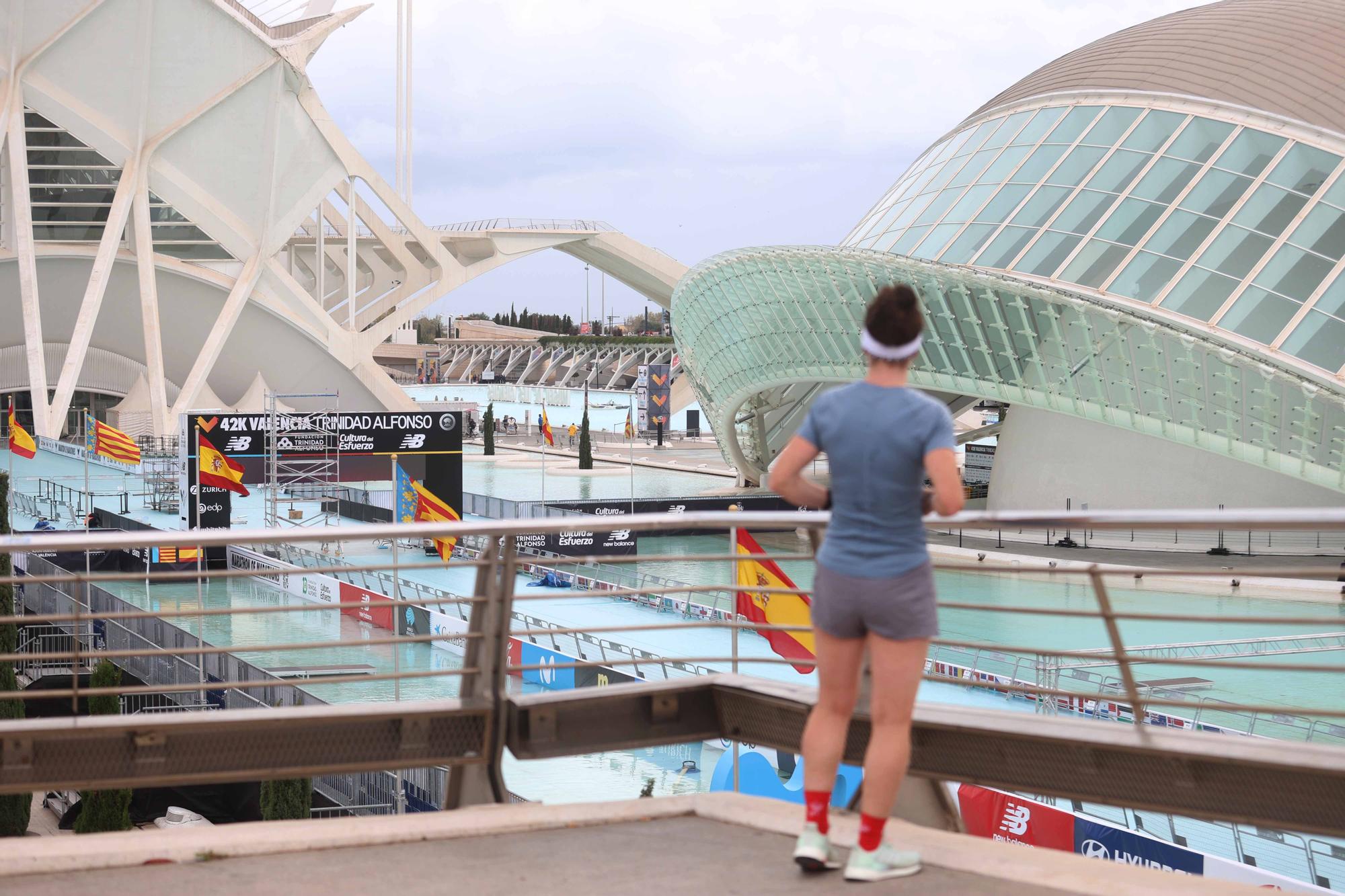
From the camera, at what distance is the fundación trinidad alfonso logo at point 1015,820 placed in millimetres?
12828

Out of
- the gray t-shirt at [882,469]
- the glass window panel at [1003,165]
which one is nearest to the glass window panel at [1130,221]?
the glass window panel at [1003,165]

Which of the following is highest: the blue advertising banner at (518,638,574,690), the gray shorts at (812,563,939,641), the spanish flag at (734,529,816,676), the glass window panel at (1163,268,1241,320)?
the glass window panel at (1163,268,1241,320)

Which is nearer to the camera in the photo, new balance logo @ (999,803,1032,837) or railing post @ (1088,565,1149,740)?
railing post @ (1088,565,1149,740)

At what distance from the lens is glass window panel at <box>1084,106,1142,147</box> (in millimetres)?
33500

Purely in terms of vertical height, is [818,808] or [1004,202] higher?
[1004,202]

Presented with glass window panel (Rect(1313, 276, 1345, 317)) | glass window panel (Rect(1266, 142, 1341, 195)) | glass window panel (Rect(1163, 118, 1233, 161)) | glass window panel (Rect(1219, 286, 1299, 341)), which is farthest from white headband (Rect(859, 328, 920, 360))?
glass window panel (Rect(1163, 118, 1233, 161))

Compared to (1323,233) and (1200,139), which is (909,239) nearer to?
(1200,139)

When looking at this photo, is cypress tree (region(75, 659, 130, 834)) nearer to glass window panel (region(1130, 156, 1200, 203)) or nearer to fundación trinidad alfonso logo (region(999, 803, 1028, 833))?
fundación trinidad alfonso logo (region(999, 803, 1028, 833))

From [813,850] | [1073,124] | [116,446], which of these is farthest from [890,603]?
[116,446]

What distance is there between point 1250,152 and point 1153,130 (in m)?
2.50

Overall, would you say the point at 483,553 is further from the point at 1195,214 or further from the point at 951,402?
the point at 951,402

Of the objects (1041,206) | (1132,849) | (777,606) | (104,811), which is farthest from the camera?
(1041,206)

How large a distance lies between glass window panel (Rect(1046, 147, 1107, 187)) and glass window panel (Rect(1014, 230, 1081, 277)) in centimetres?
167

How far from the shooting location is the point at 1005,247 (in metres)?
32.7
